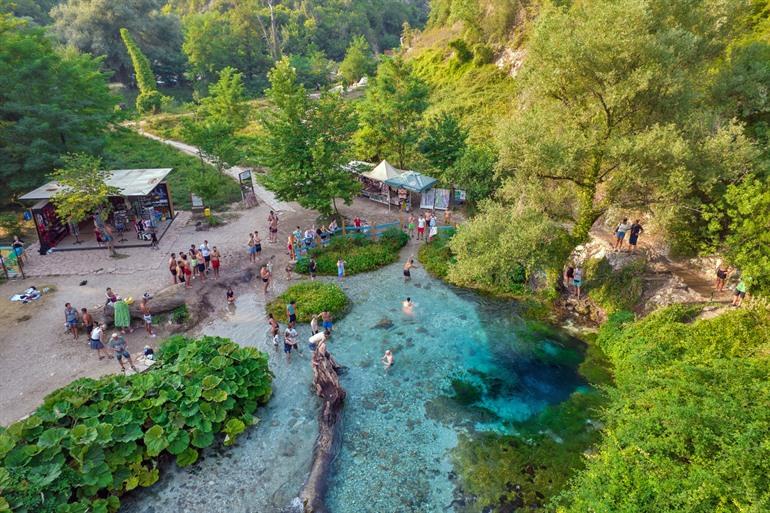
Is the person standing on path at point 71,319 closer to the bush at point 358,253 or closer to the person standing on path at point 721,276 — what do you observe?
the bush at point 358,253

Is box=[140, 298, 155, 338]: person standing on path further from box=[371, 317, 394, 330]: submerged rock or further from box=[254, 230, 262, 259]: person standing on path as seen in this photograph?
box=[371, 317, 394, 330]: submerged rock

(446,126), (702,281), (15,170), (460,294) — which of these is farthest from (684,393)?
(15,170)

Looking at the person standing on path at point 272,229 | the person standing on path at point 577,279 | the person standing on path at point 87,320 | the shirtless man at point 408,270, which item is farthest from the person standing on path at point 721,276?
the person standing on path at point 87,320

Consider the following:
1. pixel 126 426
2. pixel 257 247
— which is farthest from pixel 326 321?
pixel 126 426

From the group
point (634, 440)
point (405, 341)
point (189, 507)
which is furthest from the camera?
point (405, 341)

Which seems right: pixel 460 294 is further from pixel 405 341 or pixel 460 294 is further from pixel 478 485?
pixel 478 485

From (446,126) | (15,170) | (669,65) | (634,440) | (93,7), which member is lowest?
(634,440)
